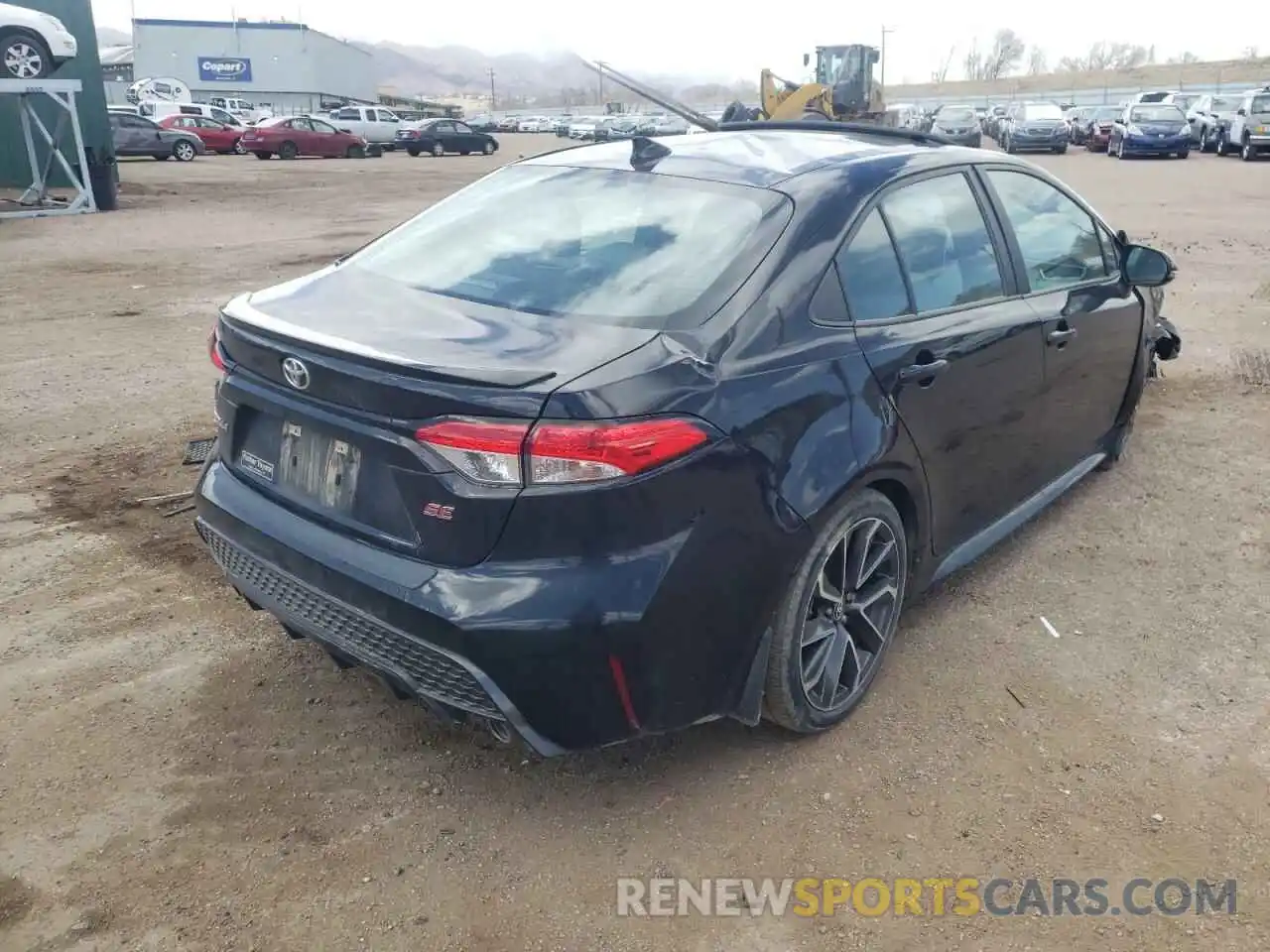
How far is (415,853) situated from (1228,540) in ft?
11.8

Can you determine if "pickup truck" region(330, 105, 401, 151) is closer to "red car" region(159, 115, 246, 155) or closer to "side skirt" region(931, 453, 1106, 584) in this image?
"red car" region(159, 115, 246, 155)

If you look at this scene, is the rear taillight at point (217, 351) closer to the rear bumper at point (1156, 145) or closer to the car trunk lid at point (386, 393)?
the car trunk lid at point (386, 393)

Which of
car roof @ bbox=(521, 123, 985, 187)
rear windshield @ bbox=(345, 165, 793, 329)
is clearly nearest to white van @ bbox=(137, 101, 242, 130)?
car roof @ bbox=(521, 123, 985, 187)

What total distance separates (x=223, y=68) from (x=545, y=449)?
8949cm

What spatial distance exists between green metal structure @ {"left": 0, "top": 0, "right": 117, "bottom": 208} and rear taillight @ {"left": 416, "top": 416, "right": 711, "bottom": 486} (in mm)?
20203

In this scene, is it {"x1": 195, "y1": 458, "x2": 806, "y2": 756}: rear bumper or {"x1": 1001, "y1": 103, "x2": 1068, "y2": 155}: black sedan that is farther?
{"x1": 1001, "y1": 103, "x2": 1068, "y2": 155}: black sedan

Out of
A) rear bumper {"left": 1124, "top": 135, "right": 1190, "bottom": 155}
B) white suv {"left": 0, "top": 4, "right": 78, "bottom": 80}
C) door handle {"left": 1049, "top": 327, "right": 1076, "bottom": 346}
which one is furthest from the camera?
rear bumper {"left": 1124, "top": 135, "right": 1190, "bottom": 155}

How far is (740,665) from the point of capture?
2.72 meters

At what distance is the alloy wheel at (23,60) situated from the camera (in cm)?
1642

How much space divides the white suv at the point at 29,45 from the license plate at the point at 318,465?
17.0 metres

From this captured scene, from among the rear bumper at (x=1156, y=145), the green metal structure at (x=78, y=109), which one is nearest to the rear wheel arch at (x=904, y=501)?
the green metal structure at (x=78, y=109)

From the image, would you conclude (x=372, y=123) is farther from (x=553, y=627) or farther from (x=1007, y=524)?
(x=553, y=627)

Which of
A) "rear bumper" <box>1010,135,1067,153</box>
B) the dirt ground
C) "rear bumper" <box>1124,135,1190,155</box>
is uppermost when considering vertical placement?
the dirt ground

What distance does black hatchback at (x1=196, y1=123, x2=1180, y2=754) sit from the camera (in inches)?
94.2
